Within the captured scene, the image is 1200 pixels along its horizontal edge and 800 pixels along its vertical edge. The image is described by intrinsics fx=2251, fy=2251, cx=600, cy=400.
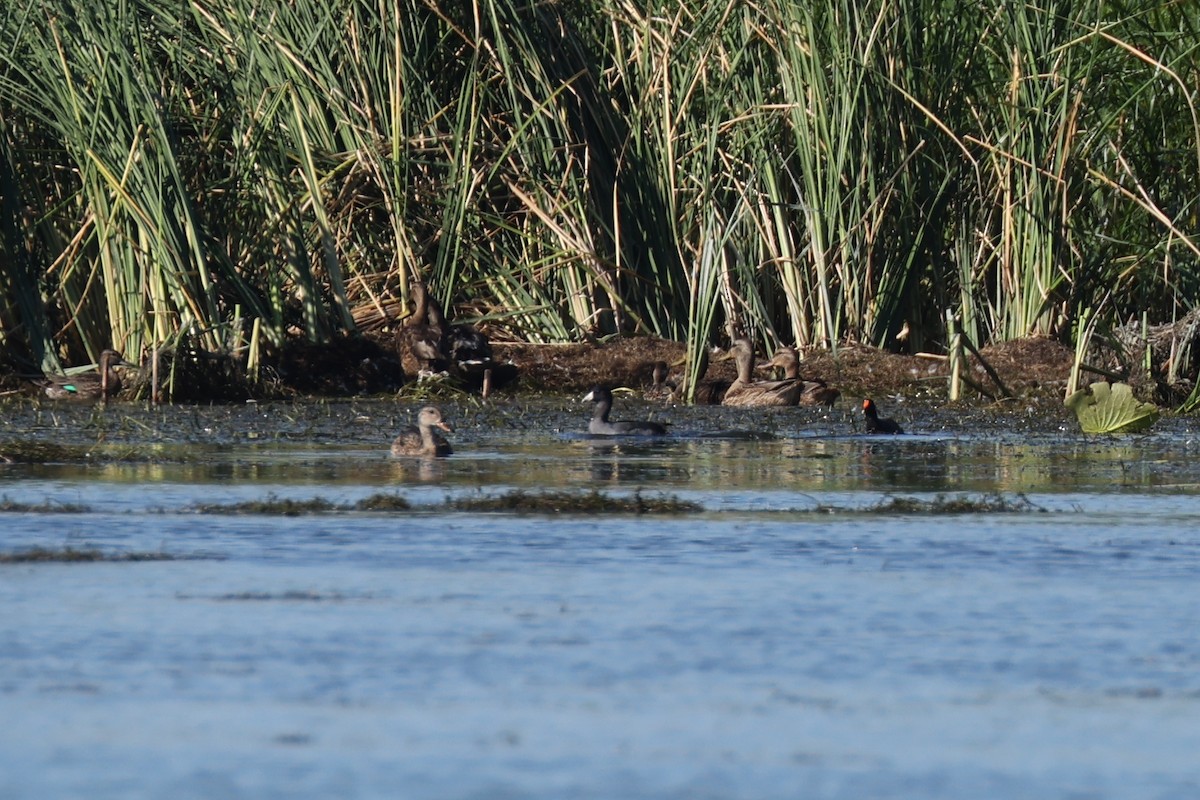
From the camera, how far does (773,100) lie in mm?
16500

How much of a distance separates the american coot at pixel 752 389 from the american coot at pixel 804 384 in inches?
3.9

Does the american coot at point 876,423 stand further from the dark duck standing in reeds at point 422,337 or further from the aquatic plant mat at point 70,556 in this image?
the aquatic plant mat at point 70,556

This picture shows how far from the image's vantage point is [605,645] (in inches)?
242

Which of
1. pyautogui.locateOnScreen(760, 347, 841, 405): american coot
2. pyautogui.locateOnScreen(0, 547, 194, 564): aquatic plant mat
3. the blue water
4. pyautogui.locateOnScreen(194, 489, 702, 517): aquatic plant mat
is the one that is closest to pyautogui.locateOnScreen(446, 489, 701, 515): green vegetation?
pyautogui.locateOnScreen(194, 489, 702, 517): aquatic plant mat

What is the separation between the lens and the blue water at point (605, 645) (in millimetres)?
4809

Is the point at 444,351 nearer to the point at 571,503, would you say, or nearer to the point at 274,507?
the point at 571,503

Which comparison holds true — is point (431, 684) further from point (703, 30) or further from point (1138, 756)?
point (703, 30)

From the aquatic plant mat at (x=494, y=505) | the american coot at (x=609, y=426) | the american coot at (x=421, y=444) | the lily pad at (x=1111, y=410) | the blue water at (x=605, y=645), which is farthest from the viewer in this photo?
the lily pad at (x=1111, y=410)

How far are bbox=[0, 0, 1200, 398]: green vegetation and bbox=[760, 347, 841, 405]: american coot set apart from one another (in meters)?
0.61

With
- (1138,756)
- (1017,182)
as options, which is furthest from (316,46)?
(1138,756)

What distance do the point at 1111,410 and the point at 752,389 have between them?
248 centimetres

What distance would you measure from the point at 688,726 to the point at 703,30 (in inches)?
452

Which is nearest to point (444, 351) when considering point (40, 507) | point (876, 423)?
point (876, 423)

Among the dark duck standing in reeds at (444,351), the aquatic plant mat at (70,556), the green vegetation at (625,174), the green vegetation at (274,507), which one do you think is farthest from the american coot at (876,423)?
the aquatic plant mat at (70,556)
